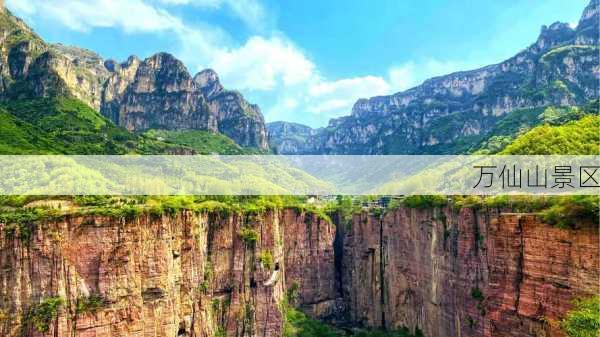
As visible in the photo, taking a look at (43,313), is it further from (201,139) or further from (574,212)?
(201,139)

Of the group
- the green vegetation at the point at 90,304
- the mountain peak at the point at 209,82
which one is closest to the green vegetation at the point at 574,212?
the green vegetation at the point at 90,304

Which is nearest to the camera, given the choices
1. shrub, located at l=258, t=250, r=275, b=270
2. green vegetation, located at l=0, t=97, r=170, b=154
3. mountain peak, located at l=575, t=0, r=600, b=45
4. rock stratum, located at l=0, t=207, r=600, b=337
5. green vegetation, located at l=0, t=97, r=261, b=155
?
rock stratum, located at l=0, t=207, r=600, b=337

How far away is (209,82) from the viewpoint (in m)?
183

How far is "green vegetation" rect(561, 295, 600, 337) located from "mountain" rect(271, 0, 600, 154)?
3872 inches

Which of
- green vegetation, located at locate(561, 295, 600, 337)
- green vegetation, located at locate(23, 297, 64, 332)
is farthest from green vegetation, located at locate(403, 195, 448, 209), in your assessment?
green vegetation, located at locate(23, 297, 64, 332)

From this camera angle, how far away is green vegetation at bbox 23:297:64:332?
27.4 meters

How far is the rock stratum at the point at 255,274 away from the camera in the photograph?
954 inches

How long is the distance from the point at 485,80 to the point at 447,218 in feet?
495

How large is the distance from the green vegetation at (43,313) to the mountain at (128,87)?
73.6 metres

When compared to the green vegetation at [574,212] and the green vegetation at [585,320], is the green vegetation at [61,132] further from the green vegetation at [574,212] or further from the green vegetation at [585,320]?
the green vegetation at [585,320]

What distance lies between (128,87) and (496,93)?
11412cm

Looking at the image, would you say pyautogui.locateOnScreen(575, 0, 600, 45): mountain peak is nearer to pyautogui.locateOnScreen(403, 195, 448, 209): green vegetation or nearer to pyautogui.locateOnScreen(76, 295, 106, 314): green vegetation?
pyautogui.locateOnScreen(403, 195, 448, 209): green vegetation

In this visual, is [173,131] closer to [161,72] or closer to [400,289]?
[161,72]

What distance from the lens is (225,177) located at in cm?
9181
